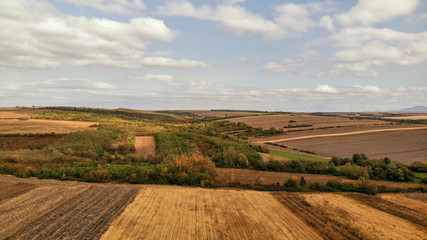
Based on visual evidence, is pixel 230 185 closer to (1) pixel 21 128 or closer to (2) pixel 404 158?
(2) pixel 404 158

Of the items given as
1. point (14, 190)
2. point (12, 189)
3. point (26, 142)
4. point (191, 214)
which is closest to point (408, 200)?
point (191, 214)

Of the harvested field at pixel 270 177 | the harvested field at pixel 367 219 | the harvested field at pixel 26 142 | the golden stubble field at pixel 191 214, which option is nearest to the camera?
the golden stubble field at pixel 191 214

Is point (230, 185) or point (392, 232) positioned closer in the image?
point (392, 232)

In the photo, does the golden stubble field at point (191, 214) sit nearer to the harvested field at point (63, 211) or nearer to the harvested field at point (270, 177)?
the harvested field at point (63, 211)

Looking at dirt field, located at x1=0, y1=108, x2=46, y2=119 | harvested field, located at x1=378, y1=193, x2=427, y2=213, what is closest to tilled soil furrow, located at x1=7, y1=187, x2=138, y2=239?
harvested field, located at x1=378, y1=193, x2=427, y2=213

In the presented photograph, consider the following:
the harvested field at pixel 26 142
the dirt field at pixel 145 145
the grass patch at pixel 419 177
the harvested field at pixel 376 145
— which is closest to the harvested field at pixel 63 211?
the dirt field at pixel 145 145

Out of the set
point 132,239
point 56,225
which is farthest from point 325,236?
point 56,225

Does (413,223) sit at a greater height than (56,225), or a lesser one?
lesser
